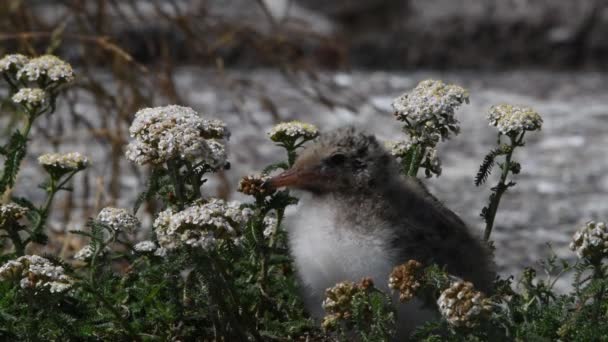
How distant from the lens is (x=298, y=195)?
8.54ft

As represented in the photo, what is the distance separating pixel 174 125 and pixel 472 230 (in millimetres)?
836

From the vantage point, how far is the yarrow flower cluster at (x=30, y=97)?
2389 millimetres

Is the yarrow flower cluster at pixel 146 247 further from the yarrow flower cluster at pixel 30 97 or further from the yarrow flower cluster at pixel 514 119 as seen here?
the yarrow flower cluster at pixel 514 119

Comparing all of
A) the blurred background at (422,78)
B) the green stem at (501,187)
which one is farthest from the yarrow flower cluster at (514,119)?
the blurred background at (422,78)

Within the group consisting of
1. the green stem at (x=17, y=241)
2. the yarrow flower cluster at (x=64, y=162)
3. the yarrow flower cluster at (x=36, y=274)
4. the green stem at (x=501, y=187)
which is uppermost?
the green stem at (x=501, y=187)

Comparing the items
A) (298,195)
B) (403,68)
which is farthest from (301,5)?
(298,195)

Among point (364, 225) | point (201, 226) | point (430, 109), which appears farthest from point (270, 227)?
point (201, 226)

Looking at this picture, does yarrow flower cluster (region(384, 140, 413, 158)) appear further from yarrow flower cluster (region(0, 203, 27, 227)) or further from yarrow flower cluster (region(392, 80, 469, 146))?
yarrow flower cluster (region(0, 203, 27, 227))

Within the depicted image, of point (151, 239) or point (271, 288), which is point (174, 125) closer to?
point (151, 239)

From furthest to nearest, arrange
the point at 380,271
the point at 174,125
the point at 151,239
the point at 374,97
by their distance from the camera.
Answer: the point at 374,97 → the point at 151,239 → the point at 380,271 → the point at 174,125

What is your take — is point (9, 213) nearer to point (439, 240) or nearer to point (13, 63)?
point (13, 63)

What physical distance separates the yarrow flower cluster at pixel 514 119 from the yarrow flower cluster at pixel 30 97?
964mm

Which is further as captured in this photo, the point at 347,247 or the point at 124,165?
the point at 124,165

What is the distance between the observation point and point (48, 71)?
2.40 metres
